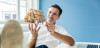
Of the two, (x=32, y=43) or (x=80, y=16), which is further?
(x=80, y=16)

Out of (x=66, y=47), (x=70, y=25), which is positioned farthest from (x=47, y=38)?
(x=70, y=25)

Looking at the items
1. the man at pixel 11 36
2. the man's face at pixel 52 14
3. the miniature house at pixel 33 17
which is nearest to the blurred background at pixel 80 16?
the man's face at pixel 52 14

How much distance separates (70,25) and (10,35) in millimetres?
2170

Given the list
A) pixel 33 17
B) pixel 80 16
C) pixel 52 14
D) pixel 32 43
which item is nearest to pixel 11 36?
pixel 33 17

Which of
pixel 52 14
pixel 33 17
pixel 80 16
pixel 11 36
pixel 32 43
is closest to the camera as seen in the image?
pixel 11 36

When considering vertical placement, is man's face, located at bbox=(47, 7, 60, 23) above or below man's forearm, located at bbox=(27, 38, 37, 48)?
above

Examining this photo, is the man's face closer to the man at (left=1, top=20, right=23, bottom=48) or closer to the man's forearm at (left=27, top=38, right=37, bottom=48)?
the man's forearm at (left=27, top=38, right=37, bottom=48)

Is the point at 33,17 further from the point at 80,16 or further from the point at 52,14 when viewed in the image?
the point at 80,16

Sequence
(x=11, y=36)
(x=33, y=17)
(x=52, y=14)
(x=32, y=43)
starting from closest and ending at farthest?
1. (x=11, y=36)
2. (x=33, y=17)
3. (x=32, y=43)
4. (x=52, y=14)

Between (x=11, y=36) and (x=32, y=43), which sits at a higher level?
(x=11, y=36)

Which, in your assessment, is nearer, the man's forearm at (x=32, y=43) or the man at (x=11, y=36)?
the man at (x=11, y=36)

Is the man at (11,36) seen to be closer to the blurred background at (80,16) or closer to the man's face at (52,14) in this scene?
the man's face at (52,14)

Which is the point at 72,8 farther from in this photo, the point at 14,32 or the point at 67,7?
the point at 14,32

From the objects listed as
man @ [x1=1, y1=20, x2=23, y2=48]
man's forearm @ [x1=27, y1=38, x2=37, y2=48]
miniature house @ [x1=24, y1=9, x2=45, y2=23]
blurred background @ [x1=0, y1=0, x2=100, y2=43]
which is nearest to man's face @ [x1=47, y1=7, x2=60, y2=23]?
man's forearm @ [x1=27, y1=38, x2=37, y2=48]
